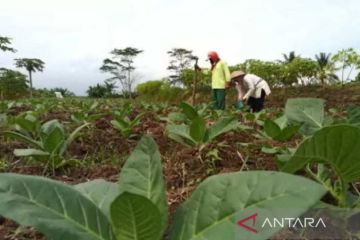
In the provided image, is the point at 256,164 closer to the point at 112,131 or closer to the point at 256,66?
the point at 112,131

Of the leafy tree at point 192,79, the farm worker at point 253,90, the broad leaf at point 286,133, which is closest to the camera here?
the broad leaf at point 286,133

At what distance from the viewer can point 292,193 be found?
85 cm

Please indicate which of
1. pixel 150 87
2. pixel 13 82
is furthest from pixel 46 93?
pixel 150 87

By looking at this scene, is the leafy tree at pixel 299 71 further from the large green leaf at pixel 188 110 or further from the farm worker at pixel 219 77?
the large green leaf at pixel 188 110

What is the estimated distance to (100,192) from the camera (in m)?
1.20

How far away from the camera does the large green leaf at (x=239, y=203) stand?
842mm

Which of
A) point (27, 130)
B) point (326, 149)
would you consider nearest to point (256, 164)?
point (326, 149)

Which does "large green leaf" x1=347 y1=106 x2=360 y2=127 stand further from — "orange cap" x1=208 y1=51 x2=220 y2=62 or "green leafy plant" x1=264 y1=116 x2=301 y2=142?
"orange cap" x1=208 y1=51 x2=220 y2=62

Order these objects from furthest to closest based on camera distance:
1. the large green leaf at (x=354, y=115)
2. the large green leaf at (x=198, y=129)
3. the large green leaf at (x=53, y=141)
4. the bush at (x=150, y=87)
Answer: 1. the bush at (x=150, y=87)
2. the large green leaf at (x=53, y=141)
3. the large green leaf at (x=198, y=129)
4. the large green leaf at (x=354, y=115)

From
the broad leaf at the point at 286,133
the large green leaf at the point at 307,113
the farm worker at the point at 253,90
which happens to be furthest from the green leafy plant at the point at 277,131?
the farm worker at the point at 253,90

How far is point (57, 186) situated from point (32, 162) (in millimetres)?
Answer: 1590

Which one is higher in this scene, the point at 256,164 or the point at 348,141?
the point at 348,141

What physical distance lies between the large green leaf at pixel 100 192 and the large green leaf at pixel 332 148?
Answer: 0.43m

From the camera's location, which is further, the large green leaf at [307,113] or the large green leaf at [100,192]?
the large green leaf at [307,113]
